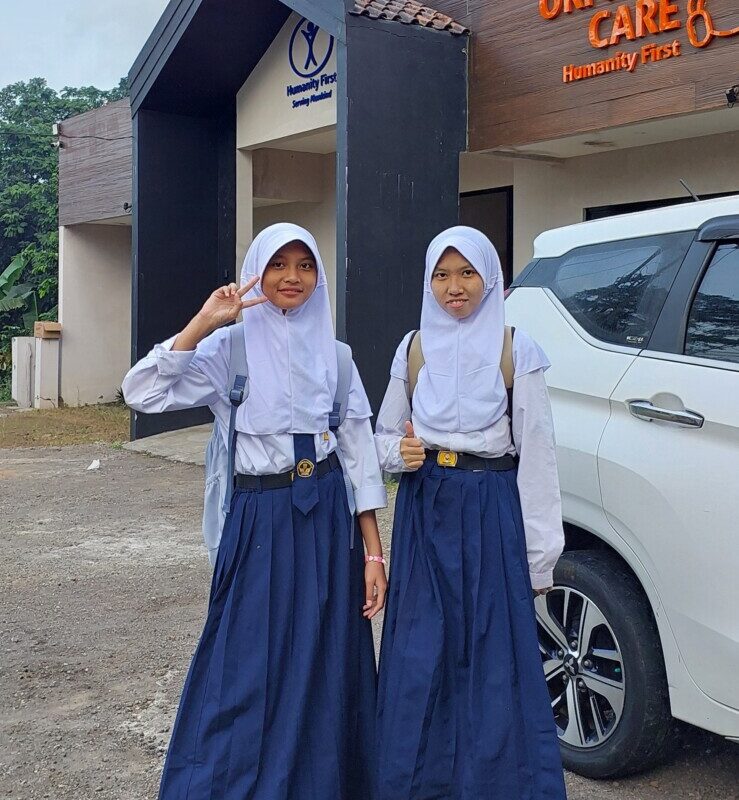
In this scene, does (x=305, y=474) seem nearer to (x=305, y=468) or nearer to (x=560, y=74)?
(x=305, y=468)

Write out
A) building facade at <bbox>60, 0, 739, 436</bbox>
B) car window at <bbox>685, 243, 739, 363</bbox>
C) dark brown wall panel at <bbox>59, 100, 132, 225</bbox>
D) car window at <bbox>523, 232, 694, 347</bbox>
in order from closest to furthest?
car window at <bbox>685, 243, 739, 363</bbox>, car window at <bbox>523, 232, 694, 347</bbox>, building facade at <bbox>60, 0, 739, 436</bbox>, dark brown wall panel at <bbox>59, 100, 132, 225</bbox>

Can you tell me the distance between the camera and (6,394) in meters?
20.0

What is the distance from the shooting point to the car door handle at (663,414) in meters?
2.98

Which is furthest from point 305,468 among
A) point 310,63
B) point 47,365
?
point 47,365

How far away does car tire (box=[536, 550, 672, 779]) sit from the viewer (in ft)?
10.4

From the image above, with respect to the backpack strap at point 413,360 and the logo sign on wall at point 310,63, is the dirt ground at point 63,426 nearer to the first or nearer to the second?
the logo sign on wall at point 310,63

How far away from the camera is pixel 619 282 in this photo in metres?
3.50

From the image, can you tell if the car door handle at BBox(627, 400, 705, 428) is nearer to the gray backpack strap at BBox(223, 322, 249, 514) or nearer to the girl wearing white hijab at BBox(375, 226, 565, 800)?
the girl wearing white hijab at BBox(375, 226, 565, 800)

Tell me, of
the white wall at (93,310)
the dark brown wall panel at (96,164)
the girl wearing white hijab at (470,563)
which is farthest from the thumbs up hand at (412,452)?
the white wall at (93,310)

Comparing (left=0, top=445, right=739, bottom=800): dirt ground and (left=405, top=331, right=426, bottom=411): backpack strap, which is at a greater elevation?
(left=405, top=331, right=426, bottom=411): backpack strap

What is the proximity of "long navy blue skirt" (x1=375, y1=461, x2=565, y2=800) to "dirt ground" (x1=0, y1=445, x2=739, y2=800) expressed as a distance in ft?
2.49

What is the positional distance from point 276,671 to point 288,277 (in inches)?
44.7

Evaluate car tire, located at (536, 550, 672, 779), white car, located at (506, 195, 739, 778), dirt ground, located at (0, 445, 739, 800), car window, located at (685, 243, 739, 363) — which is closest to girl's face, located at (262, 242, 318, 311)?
white car, located at (506, 195, 739, 778)

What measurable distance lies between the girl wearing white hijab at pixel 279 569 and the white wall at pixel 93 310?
15558 mm
